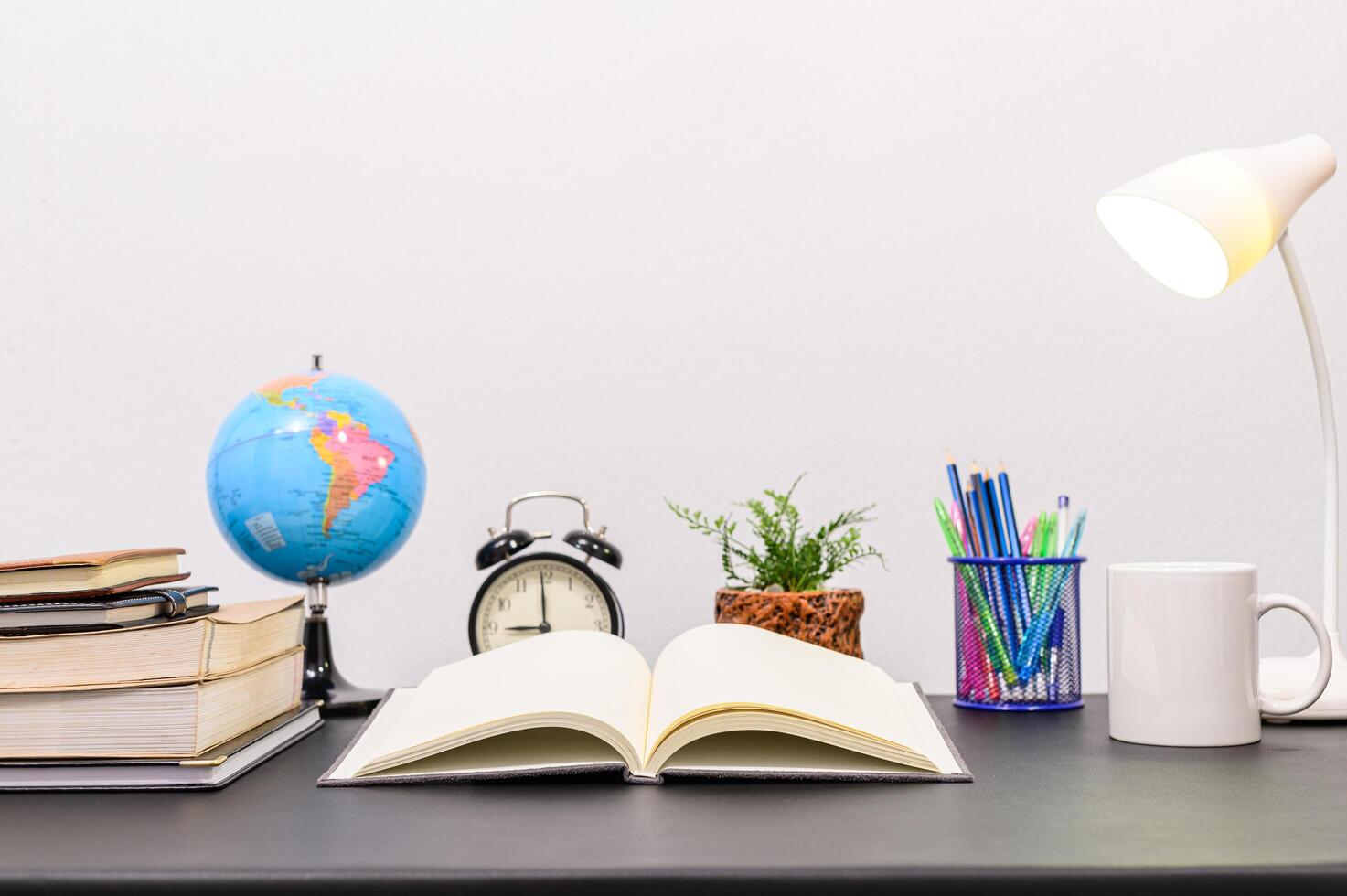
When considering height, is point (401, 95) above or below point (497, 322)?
above

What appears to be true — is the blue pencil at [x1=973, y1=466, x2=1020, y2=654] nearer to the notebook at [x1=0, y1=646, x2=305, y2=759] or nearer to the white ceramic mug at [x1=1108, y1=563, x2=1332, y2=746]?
the white ceramic mug at [x1=1108, y1=563, x2=1332, y2=746]

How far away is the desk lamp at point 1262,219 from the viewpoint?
0.86 meters

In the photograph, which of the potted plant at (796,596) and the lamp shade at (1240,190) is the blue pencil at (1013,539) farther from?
the lamp shade at (1240,190)

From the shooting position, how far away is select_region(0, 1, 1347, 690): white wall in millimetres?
1397

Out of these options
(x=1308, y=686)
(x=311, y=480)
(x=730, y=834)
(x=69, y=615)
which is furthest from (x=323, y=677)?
(x=1308, y=686)

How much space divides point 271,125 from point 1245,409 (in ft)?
4.20

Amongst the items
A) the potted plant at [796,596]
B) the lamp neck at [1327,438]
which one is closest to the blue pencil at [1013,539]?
the potted plant at [796,596]

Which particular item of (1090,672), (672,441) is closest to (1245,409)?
(1090,672)

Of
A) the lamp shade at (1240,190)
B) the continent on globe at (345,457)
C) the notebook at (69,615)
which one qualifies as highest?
the lamp shade at (1240,190)

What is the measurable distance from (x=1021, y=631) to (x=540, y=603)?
17.7 inches

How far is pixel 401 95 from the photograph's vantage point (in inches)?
56.1

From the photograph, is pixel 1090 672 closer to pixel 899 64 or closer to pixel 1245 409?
pixel 1245 409

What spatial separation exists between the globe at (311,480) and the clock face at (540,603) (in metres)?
0.11

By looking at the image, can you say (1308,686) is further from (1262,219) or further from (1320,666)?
(1262,219)
